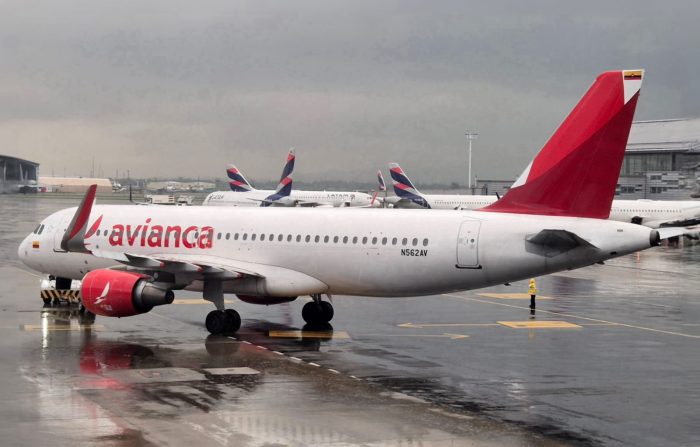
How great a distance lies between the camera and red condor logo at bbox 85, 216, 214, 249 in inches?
1469

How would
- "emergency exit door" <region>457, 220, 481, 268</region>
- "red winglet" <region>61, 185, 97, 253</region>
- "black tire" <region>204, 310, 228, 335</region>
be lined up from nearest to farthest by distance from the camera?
"emergency exit door" <region>457, 220, 481, 268</region>
"red winglet" <region>61, 185, 97, 253</region>
"black tire" <region>204, 310, 228, 335</region>

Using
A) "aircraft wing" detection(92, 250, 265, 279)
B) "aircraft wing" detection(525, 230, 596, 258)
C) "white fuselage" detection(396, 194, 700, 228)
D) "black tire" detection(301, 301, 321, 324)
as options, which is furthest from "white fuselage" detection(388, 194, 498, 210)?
"aircraft wing" detection(525, 230, 596, 258)

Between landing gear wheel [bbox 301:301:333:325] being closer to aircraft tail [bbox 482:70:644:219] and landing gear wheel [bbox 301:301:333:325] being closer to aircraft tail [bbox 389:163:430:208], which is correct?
aircraft tail [bbox 482:70:644:219]

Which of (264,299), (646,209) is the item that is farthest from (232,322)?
(646,209)

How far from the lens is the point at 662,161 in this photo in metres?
164

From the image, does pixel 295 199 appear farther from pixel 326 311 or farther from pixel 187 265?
pixel 187 265

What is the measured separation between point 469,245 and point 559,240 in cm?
300

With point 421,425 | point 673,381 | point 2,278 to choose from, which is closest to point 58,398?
point 421,425

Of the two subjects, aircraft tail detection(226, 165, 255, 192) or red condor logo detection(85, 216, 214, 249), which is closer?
red condor logo detection(85, 216, 214, 249)

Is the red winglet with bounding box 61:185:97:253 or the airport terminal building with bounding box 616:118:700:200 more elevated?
the airport terminal building with bounding box 616:118:700:200

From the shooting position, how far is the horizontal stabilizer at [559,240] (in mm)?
30062

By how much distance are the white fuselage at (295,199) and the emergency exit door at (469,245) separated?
101 m

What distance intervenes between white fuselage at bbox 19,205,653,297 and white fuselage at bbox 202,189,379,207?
307ft

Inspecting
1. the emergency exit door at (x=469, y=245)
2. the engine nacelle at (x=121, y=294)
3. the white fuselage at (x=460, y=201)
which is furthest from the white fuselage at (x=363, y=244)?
the white fuselage at (x=460, y=201)
